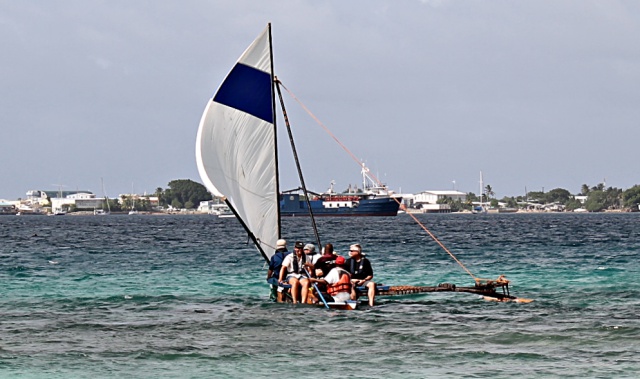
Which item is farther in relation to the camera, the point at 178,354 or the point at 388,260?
the point at 388,260

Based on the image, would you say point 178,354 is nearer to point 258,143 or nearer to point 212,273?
point 258,143

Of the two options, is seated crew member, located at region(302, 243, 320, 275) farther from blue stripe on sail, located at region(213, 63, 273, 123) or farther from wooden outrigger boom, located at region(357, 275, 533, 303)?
blue stripe on sail, located at region(213, 63, 273, 123)

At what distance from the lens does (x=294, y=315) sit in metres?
23.9

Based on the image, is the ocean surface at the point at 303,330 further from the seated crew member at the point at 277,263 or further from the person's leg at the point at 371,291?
the seated crew member at the point at 277,263

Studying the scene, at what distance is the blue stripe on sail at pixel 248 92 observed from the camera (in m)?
26.5

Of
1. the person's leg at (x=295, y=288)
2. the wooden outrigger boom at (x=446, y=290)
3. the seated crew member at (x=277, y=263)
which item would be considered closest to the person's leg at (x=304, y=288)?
the person's leg at (x=295, y=288)

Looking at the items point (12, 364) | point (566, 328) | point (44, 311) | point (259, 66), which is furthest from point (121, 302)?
point (566, 328)

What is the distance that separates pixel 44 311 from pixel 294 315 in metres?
7.18

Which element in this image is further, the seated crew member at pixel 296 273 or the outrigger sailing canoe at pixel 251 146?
the outrigger sailing canoe at pixel 251 146

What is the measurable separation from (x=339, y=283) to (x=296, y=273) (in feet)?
5.21

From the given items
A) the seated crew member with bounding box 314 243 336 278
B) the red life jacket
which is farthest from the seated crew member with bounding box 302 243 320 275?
the red life jacket

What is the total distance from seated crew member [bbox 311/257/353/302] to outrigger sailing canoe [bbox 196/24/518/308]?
4.95 ft

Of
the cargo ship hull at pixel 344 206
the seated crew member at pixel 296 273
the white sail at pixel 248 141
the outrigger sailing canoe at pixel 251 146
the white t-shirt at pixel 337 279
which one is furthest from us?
the cargo ship hull at pixel 344 206

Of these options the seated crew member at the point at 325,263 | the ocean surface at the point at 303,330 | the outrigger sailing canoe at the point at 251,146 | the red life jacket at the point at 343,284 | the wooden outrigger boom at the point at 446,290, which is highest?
the outrigger sailing canoe at the point at 251,146
